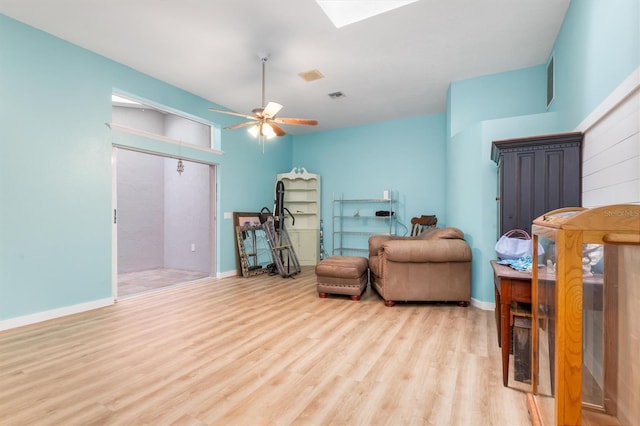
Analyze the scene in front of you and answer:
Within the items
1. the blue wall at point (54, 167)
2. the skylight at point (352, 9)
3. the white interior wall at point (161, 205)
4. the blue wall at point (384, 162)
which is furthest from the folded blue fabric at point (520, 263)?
the white interior wall at point (161, 205)

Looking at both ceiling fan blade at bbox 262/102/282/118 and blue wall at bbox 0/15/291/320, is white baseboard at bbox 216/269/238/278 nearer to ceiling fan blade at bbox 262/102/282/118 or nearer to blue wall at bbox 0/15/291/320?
blue wall at bbox 0/15/291/320

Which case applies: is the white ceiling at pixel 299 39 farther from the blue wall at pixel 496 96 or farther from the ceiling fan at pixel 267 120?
→ the ceiling fan at pixel 267 120

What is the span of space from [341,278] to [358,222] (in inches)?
109

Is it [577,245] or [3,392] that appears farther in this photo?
[3,392]

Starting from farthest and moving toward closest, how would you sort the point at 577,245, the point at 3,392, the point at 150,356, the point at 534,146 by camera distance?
the point at 534,146
the point at 150,356
the point at 3,392
the point at 577,245

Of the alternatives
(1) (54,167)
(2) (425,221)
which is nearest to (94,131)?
(1) (54,167)

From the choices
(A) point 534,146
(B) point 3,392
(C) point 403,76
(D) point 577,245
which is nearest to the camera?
(D) point 577,245

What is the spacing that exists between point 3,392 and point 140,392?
2.82 ft

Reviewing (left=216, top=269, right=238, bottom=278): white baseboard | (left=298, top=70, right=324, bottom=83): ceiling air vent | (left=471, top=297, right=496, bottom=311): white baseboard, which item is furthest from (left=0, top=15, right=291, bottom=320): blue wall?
(left=471, top=297, right=496, bottom=311): white baseboard

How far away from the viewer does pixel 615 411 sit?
3.42ft

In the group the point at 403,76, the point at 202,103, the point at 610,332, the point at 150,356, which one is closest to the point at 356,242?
the point at 403,76

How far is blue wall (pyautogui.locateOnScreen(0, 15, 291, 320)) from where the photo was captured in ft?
9.59

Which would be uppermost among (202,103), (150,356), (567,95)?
(202,103)

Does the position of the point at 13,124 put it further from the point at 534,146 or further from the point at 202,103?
the point at 534,146
